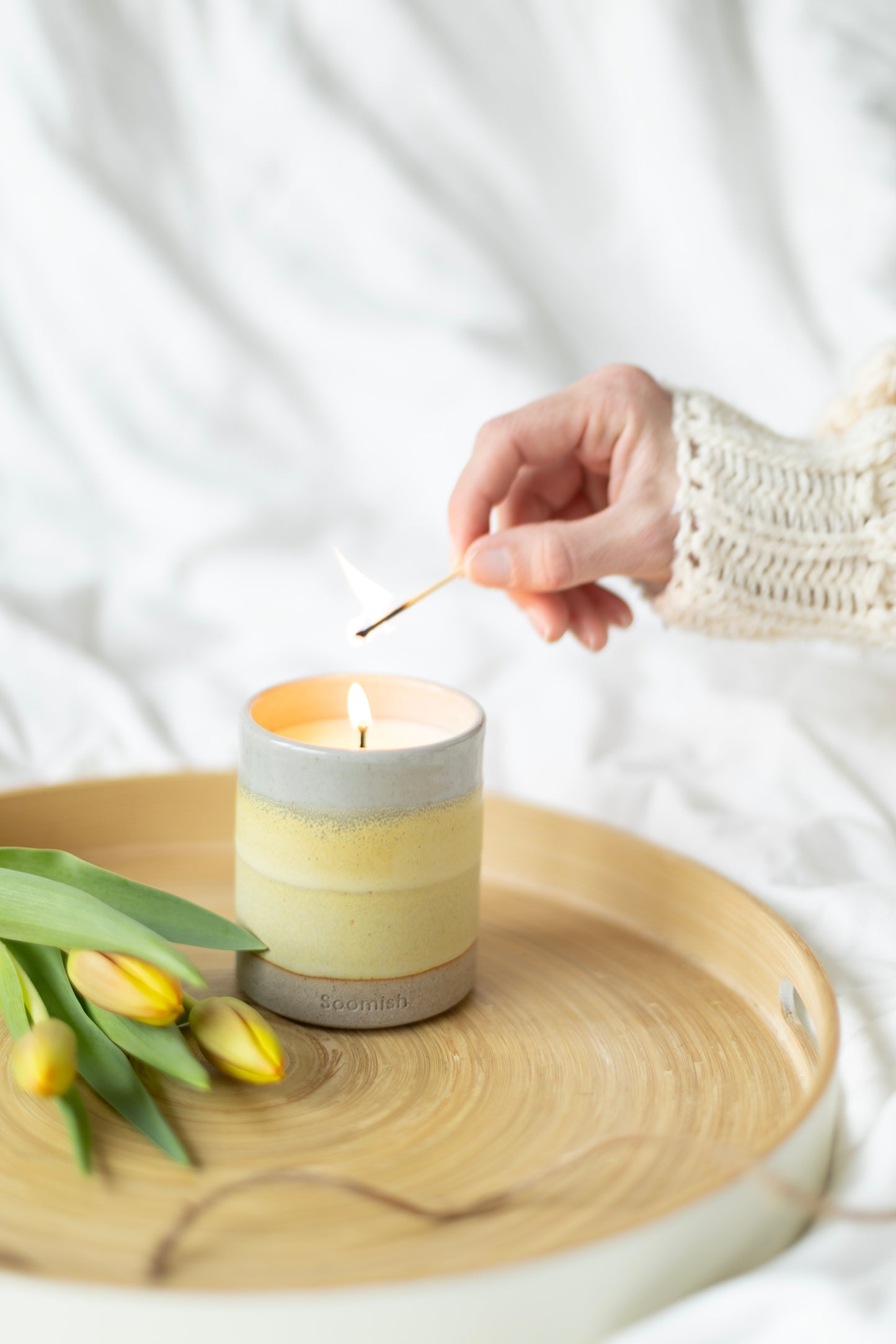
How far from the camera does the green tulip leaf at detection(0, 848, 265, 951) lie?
0.70 meters

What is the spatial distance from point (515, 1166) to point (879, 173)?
1.33 m

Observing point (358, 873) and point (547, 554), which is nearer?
point (358, 873)

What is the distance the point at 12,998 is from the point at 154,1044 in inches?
3.3

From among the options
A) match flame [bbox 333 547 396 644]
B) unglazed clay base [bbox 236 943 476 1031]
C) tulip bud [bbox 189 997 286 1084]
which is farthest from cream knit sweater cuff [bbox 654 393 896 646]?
tulip bud [bbox 189 997 286 1084]

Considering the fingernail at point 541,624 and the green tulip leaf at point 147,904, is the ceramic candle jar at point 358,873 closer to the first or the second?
the green tulip leaf at point 147,904

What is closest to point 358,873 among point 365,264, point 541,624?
point 541,624

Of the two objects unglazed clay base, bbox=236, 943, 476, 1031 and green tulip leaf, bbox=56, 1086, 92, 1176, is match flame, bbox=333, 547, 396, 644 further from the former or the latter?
green tulip leaf, bbox=56, 1086, 92, 1176

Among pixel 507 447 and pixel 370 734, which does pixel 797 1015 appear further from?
pixel 507 447

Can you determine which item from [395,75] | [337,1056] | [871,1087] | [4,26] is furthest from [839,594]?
[4,26]

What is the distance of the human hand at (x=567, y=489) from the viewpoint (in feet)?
2.99

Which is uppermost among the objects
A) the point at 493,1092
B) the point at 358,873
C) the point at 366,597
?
the point at 366,597

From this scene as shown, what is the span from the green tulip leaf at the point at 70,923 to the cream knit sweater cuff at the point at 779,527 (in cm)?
49

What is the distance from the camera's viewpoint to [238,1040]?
0.65m

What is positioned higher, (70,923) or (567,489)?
(567,489)
